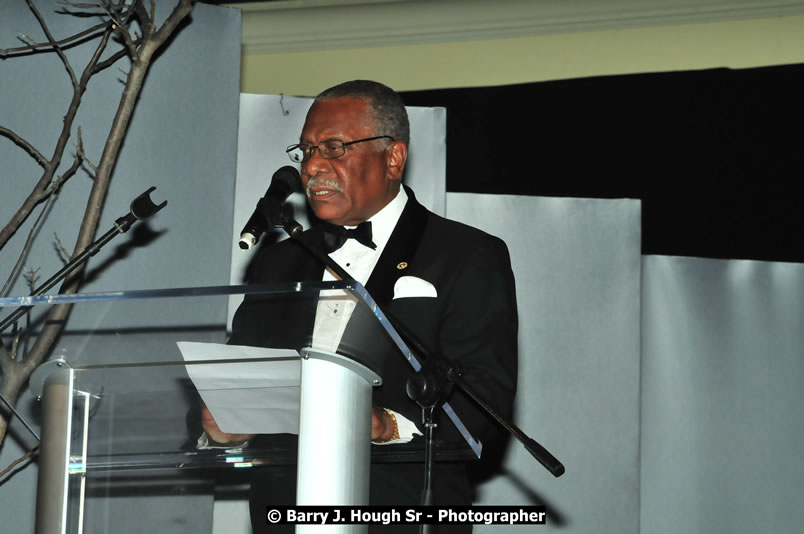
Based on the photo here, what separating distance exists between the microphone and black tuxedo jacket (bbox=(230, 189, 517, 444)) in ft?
0.23

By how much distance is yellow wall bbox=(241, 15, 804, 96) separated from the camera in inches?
175

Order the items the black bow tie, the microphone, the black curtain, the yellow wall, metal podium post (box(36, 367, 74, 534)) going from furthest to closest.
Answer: the yellow wall < the black curtain < the black bow tie < the microphone < metal podium post (box(36, 367, 74, 534))

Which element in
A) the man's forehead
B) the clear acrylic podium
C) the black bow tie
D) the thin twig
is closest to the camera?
the clear acrylic podium

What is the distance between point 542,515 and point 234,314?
0.59m

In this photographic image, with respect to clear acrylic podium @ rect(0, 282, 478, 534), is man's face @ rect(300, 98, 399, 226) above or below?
above

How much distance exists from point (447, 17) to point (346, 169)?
2.79 metres

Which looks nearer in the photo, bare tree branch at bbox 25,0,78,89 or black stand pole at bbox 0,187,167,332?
black stand pole at bbox 0,187,167,332

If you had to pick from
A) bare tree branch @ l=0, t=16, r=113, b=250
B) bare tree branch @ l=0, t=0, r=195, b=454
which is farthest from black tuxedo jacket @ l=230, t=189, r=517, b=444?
bare tree branch @ l=0, t=16, r=113, b=250

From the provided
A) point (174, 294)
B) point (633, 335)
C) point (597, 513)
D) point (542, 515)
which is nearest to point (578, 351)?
point (633, 335)

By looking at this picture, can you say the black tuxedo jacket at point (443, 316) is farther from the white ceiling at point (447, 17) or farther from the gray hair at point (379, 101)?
the white ceiling at point (447, 17)

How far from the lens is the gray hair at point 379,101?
7.86 feet

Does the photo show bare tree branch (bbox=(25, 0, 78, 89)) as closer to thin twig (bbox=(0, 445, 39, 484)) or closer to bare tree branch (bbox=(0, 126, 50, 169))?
bare tree branch (bbox=(0, 126, 50, 169))

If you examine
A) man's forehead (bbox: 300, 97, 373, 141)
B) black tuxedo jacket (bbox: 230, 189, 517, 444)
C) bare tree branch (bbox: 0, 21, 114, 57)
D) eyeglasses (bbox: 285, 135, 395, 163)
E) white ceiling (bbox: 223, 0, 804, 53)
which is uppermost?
white ceiling (bbox: 223, 0, 804, 53)

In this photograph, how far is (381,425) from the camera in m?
1.45
